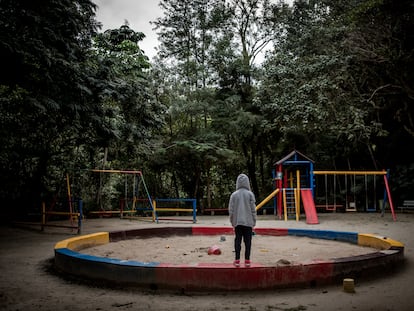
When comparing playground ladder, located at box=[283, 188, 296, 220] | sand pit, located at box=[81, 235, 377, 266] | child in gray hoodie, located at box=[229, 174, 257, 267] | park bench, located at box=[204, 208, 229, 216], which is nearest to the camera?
child in gray hoodie, located at box=[229, 174, 257, 267]

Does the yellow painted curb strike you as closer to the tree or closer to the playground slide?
the tree

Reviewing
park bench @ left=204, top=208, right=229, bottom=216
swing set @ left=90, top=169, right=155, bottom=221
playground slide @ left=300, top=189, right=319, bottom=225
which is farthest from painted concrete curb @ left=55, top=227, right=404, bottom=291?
park bench @ left=204, top=208, right=229, bottom=216

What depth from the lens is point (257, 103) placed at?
1708cm

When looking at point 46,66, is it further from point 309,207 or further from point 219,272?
point 309,207

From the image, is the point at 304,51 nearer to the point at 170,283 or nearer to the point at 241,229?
the point at 241,229

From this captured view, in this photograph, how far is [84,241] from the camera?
7.56 m

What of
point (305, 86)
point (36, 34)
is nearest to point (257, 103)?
point (305, 86)

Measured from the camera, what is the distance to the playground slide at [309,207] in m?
12.7

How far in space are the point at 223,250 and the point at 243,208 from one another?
7.20 ft

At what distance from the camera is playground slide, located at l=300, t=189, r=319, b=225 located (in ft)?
41.7

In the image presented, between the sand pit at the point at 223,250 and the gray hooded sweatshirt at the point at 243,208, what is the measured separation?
28.7 inches

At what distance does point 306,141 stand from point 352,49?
633 cm

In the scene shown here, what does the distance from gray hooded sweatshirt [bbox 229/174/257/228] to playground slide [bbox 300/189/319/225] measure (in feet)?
25.6

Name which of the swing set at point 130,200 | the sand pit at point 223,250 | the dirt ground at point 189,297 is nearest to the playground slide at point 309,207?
the sand pit at point 223,250
